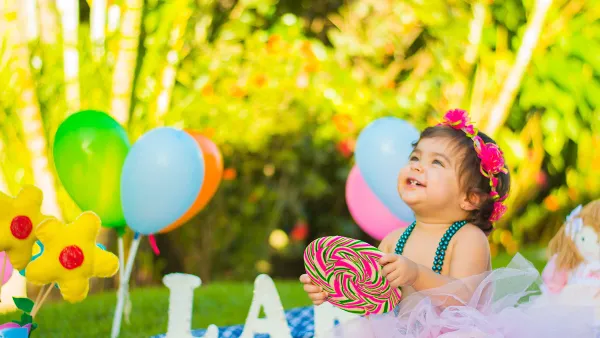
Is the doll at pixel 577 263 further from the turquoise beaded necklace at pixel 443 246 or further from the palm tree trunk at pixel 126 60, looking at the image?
the palm tree trunk at pixel 126 60

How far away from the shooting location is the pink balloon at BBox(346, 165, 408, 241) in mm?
3154

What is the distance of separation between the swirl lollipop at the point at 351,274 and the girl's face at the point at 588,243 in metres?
1.11

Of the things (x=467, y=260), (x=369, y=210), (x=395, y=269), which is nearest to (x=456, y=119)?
(x=467, y=260)

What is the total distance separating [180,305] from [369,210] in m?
1.02

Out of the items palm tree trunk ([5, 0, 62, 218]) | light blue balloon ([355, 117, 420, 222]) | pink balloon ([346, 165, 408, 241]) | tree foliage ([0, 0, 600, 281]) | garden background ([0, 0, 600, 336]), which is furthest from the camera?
tree foliage ([0, 0, 600, 281])

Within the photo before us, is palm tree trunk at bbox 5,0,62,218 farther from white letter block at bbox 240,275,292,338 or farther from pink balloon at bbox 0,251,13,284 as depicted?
white letter block at bbox 240,275,292,338

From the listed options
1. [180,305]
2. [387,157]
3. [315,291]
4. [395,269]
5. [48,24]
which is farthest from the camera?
[48,24]

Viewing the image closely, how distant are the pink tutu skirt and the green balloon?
3.74 ft

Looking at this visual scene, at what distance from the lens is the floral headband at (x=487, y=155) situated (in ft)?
6.66

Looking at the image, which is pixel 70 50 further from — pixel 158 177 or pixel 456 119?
pixel 456 119

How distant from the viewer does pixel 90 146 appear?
263 centimetres

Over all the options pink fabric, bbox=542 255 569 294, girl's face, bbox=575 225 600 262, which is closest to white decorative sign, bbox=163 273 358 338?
pink fabric, bbox=542 255 569 294

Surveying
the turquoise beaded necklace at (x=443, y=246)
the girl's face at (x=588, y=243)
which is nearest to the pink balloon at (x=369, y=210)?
the girl's face at (x=588, y=243)

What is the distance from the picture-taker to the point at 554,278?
2.81 m
